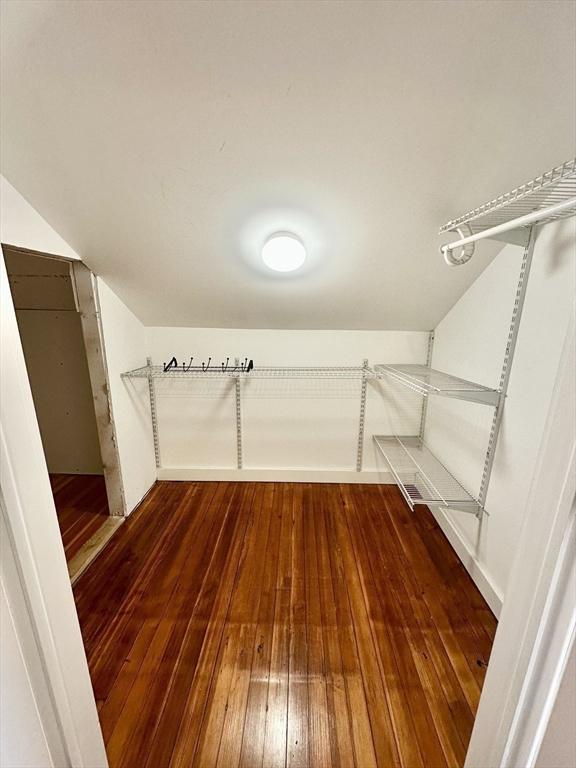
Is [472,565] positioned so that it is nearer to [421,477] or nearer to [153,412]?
[421,477]

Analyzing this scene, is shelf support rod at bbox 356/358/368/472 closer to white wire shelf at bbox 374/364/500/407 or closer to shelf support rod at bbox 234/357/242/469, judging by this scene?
white wire shelf at bbox 374/364/500/407

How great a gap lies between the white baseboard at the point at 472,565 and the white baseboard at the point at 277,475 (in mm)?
556

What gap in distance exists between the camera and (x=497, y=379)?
1406 millimetres

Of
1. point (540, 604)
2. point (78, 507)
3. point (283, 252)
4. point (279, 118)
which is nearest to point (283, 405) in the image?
point (283, 252)

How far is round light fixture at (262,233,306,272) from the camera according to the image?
1331 millimetres

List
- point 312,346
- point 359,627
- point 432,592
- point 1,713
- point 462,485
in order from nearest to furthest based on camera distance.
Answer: point 1,713 → point 359,627 → point 432,592 → point 462,485 → point 312,346

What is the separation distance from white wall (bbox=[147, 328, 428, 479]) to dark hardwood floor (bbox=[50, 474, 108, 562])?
1.67 ft

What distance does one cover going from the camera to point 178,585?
59.7 inches

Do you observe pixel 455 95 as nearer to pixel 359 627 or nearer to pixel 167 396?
pixel 359 627

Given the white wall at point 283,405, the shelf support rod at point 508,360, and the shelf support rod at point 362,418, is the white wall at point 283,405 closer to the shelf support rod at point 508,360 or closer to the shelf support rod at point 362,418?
the shelf support rod at point 362,418

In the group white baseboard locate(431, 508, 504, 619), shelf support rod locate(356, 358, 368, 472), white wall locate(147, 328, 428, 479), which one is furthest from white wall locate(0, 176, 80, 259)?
white baseboard locate(431, 508, 504, 619)

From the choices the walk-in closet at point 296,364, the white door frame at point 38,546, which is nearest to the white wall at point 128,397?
the walk-in closet at point 296,364

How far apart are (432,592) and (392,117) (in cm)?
192

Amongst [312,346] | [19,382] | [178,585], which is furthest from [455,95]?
[178,585]
